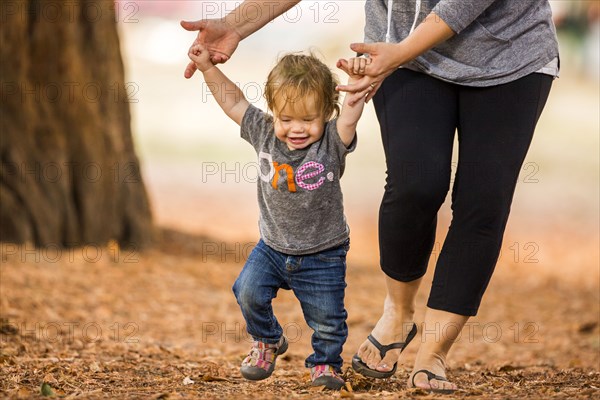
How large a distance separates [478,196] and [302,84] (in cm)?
72

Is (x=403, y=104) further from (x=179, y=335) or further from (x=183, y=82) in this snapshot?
(x=183, y=82)

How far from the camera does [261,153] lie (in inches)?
127

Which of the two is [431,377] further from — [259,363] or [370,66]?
[370,66]

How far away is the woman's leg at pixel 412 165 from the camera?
3.07 meters

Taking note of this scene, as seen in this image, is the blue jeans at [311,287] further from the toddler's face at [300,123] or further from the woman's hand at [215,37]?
the woman's hand at [215,37]

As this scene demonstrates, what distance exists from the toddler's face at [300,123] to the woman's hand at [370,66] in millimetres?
135

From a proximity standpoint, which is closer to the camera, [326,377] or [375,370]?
[326,377]

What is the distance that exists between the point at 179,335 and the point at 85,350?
1.12 metres

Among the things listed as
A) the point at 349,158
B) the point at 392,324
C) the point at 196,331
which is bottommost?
the point at 349,158

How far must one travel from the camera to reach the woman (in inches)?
119

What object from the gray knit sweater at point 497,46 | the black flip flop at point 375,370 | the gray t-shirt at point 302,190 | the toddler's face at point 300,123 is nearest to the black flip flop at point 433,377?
the black flip flop at point 375,370

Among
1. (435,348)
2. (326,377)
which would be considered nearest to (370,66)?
(435,348)

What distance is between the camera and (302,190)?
3.13m

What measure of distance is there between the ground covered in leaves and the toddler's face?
89cm
